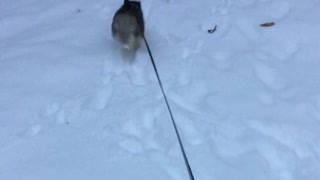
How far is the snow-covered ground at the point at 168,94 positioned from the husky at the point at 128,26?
19 centimetres

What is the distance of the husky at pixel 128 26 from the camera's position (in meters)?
4.12

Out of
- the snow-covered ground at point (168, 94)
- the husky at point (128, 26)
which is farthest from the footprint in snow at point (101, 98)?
the husky at point (128, 26)

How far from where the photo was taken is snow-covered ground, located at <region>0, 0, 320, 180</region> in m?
3.35

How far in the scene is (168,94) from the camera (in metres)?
3.92

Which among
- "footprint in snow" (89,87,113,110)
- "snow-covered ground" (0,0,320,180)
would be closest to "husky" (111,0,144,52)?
"snow-covered ground" (0,0,320,180)

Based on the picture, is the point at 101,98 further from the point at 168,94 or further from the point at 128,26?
the point at 128,26

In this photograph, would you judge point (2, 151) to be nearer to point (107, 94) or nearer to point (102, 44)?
point (107, 94)

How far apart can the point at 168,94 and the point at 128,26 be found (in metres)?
0.70

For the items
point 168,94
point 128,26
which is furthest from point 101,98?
point 128,26

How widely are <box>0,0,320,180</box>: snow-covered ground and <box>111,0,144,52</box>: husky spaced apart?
0.19m

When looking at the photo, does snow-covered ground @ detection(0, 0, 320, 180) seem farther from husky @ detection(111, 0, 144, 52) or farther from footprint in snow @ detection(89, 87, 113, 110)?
husky @ detection(111, 0, 144, 52)

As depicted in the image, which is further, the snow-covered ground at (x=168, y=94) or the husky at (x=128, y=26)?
the husky at (x=128, y=26)

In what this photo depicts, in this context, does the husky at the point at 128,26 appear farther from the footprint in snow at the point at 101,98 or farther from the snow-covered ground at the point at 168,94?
the footprint in snow at the point at 101,98

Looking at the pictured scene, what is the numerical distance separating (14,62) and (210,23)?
1913mm
